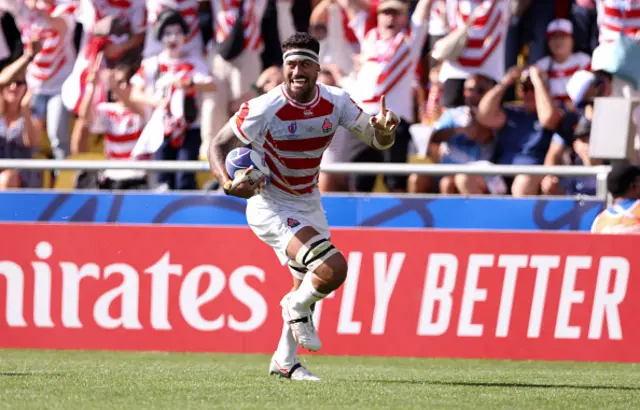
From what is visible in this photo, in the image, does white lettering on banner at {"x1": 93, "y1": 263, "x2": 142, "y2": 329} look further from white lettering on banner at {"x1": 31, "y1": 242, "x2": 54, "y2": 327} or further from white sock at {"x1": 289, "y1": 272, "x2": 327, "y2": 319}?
white sock at {"x1": 289, "y1": 272, "x2": 327, "y2": 319}

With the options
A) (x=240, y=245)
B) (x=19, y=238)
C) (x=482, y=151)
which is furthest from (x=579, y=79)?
(x=19, y=238)

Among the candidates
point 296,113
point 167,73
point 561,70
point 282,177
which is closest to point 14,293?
point 167,73

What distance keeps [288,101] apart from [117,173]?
5320mm

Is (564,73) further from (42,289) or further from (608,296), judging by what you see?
(42,289)

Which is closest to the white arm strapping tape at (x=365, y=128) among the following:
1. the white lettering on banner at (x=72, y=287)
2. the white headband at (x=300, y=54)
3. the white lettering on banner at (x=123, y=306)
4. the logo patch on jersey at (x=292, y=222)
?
the white headband at (x=300, y=54)

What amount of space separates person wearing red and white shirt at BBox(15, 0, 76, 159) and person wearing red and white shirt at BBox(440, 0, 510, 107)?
Result: 4340mm

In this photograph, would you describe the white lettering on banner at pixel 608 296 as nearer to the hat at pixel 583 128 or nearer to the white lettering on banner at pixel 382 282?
the white lettering on banner at pixel 382 282

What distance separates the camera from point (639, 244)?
11500 mm

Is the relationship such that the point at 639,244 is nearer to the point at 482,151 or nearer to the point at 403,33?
the point at 482,151

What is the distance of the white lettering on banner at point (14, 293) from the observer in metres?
12.0

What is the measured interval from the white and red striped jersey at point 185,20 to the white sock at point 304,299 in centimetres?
610

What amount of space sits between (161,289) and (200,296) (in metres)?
0.36

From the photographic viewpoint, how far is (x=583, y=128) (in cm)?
1327

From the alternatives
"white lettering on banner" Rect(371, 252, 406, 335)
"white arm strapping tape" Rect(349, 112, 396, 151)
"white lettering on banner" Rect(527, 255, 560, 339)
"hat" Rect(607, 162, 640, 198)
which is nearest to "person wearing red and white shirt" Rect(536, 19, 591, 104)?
"hat" Rect(607, 162, 640, 198)
